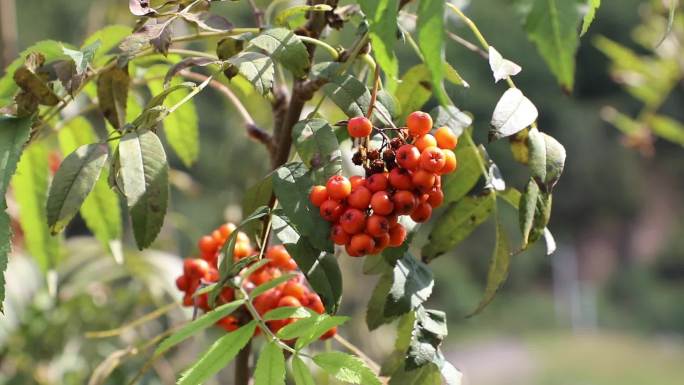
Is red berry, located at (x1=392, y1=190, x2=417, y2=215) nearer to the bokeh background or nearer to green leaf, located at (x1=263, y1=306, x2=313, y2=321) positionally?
green leaf, located at (x1=263, y1=306, x2=313, y2=321)

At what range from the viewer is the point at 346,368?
393mm

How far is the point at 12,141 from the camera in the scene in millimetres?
404

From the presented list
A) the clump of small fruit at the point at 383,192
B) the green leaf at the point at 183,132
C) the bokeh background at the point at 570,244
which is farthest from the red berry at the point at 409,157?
the bokeh background at the point at 570,244

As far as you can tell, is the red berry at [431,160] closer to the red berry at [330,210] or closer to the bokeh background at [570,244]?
the red berry at [330,210]

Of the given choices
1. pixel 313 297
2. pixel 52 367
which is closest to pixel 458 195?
pixel 313 297

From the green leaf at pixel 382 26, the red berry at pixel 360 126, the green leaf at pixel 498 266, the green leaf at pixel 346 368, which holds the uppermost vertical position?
the green leaf at pixel 382 26

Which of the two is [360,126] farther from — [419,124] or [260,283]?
[260,283]

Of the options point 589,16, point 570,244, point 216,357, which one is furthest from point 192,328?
point 570,244

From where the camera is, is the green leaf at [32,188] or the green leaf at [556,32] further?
the green leaf at [32,188]

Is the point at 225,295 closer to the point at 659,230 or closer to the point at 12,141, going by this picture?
the point at 12,141

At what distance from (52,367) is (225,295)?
0.64 m

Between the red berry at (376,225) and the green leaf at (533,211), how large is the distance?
0.07 metres

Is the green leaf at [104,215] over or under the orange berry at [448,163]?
under

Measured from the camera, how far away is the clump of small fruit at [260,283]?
472mm
